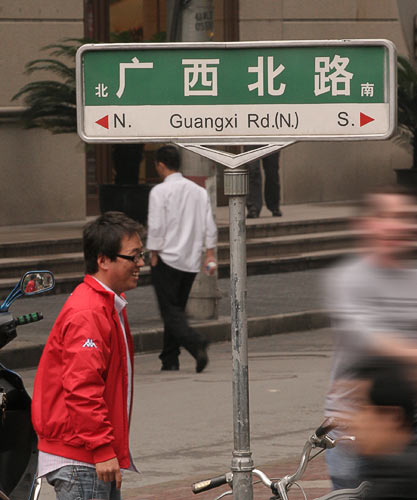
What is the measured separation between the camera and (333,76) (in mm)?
4543

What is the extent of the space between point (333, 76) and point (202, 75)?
441 millimetres

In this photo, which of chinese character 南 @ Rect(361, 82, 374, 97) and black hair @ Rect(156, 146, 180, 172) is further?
black hair @ Rect(156, 146, 180, 172)

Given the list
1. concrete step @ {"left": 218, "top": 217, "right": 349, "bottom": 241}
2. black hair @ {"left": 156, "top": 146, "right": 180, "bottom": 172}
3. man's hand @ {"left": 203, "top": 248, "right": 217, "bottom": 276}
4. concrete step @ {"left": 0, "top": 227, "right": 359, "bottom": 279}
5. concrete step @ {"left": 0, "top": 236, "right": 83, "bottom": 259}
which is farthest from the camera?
concrete step @ {"left": 218, "top": 217, "right": 349, "bottom": 241}

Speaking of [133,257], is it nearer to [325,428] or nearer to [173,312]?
[325,428]

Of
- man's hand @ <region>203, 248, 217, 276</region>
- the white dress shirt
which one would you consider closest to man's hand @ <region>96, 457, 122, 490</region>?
the white dress shirt

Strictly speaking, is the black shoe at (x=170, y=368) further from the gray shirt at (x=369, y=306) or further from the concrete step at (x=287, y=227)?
the gray shirt at (x=369, y=306)

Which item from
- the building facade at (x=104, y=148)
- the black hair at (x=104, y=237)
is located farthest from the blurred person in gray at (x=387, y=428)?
the building facade at (x=104, y=148)

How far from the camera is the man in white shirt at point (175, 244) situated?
1071 cm

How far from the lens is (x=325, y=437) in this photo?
14.8 feet

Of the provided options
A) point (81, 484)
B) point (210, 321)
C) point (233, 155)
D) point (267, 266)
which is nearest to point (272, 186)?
point (267, 266)

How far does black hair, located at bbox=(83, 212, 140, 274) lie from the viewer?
471cm

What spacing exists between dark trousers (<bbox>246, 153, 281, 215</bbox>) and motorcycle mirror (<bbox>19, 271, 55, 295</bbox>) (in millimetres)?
13706

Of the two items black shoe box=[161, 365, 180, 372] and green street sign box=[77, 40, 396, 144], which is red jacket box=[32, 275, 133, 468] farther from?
black shoe box=[161, 365, 180, 372]

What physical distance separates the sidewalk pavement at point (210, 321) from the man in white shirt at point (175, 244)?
3.83 feet
